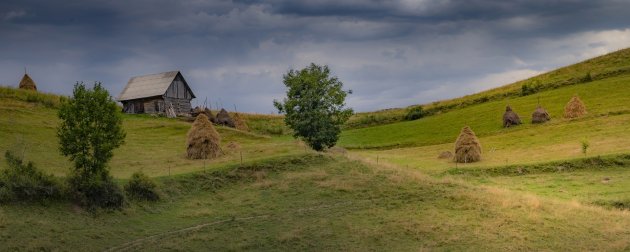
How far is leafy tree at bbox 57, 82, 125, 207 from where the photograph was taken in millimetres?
34625

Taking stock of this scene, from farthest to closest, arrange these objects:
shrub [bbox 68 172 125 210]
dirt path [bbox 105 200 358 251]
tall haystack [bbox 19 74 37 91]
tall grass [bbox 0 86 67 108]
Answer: tall haystack [bbox 19 74 37 91] < tall grass [bbox 0 86 67 108] < shrub [bbox 68 172 125 210] < dirt path [bbox 105 200 358 251]

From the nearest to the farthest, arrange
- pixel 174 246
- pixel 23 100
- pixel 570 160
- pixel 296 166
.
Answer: pixel 174 246 → pixel 296 166 → pixel 570 160 → pixel 23 100

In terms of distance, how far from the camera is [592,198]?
4100cm

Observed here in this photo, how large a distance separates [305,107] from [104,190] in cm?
2566

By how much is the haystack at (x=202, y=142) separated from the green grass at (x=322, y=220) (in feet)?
24.0

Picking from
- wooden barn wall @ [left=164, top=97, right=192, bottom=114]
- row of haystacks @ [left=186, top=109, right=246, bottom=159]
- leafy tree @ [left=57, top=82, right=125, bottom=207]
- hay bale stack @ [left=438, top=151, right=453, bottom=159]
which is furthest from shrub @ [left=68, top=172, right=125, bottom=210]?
wooden barn wall @ [left=164, top=97, right=192, bottom=114]

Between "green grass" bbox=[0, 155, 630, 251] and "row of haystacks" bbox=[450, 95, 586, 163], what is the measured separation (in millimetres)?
15718

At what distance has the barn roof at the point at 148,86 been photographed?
290 feet

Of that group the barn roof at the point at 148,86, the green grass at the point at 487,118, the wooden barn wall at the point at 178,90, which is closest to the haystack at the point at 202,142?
the green grass at the point at 487,118

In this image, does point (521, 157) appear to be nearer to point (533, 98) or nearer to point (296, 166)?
point (296, 166)

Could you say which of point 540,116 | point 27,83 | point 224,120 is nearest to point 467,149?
point 540,116

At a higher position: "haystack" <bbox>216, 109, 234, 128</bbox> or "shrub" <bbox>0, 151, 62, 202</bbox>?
"haystack" <bbox>216, 109, 234, 128</bbox>

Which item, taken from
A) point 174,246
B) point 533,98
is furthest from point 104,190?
point 533,98

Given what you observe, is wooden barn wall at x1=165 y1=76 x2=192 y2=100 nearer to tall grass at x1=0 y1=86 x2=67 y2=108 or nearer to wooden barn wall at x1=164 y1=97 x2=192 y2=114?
wooden barn wall at x1=164 y1=97 x2=192 y2=114
